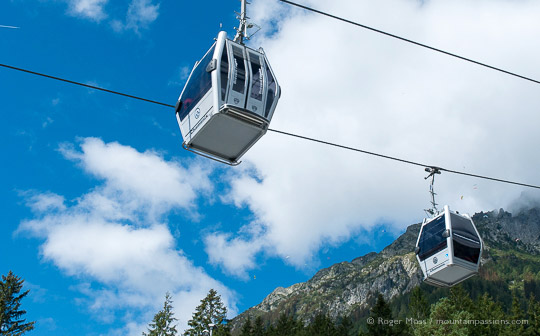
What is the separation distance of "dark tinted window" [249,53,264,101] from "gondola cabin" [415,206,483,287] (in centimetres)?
991

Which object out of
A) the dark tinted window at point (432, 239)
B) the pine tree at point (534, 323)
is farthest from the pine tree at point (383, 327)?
the dark tinted window at point (432, 239)

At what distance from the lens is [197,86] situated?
13781 millimetres

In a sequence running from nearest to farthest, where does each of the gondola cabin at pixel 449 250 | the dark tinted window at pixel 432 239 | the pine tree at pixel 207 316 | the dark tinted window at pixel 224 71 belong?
the dark tinted window at pixel 224 71, the gondola cabin at pixel 449 250, the dark tinted window at pixel 432 239, the pine tree at pixel 207 316

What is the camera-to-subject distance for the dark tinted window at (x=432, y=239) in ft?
66.4

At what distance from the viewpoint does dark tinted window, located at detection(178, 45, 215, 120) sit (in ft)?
44.0

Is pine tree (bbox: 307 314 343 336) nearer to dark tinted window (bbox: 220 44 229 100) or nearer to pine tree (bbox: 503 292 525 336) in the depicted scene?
pine tree (bbox: 503 292 525 336)

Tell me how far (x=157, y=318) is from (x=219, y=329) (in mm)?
Result: 8255

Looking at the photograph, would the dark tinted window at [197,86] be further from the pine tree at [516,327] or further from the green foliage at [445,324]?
the pine tree at [516,327]

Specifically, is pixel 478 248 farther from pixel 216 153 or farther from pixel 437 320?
pixel 437 320

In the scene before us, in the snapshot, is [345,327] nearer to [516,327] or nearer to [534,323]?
[516,327]

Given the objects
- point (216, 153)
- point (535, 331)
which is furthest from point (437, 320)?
point (216, 153)

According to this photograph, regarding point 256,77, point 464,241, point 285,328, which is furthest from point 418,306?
point 256,77

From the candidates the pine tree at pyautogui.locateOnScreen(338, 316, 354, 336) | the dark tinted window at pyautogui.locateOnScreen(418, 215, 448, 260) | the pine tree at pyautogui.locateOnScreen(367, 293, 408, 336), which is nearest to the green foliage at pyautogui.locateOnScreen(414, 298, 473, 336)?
the pine tree at pyautogui.locateOnScreen(367, 293, 408, 336)

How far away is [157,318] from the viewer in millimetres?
59500
